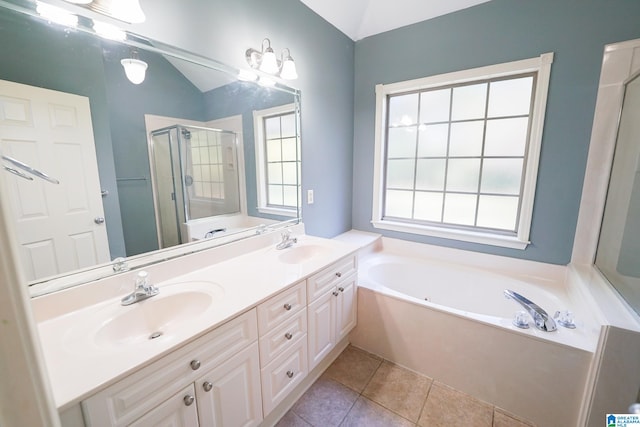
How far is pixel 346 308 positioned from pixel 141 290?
3.98 ft

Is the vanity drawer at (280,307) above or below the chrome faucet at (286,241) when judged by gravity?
below

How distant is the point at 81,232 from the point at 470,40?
271 cm

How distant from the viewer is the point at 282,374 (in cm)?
128

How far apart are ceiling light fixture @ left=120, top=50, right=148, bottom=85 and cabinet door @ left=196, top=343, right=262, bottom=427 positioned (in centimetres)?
125

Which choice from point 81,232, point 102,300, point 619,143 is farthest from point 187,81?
point 619,143

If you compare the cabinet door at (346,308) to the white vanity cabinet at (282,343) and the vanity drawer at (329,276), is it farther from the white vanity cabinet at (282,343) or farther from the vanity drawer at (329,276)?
the white vanity cabinet at (282,343)

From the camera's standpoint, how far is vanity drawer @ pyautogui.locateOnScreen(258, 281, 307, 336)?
3.69ft

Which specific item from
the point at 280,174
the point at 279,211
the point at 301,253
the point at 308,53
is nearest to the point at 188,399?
the point at 301,253

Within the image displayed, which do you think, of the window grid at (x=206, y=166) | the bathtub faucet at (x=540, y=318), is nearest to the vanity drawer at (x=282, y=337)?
the window grid at (x=206, y=166)

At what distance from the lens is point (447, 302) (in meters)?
2.27

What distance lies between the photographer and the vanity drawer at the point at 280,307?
1.13 metres

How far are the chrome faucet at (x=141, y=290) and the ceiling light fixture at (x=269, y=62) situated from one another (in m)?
1.34

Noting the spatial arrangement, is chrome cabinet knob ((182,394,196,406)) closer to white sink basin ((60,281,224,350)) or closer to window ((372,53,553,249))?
white sink basin ((60,281,224,350))

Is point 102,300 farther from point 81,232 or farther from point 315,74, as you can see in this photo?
point 315,74
